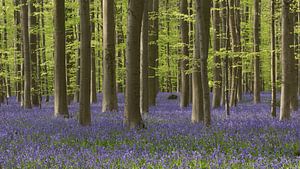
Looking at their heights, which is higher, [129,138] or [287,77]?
[287,77]

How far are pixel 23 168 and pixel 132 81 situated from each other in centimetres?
536

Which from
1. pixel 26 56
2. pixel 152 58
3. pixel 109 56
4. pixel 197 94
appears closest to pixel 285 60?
pixel 197 94

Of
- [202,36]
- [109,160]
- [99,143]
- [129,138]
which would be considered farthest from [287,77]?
[109,160]

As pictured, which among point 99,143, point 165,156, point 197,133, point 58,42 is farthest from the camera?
point 58,42

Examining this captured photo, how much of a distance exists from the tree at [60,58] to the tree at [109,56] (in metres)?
1.72

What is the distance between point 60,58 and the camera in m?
15.7

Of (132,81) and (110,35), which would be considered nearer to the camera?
(132,81)

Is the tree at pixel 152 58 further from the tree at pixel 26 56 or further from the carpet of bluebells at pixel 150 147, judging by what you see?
the carpet of bluebells at pixel 150 147

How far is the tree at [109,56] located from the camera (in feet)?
53.8

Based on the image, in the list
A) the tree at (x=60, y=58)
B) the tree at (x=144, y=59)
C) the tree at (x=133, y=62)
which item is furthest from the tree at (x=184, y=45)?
the tree at (x=133, y=62)

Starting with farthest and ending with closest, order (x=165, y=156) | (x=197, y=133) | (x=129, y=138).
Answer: (x=197, y=133), (x=129, y=138), (x=165, y=156)

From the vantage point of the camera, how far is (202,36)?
11.5 meters

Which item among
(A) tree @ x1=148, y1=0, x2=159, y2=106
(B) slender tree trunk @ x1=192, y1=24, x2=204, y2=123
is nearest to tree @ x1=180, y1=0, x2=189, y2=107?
(A) tree @ x1=148, y1=0, x2=159, y2=106

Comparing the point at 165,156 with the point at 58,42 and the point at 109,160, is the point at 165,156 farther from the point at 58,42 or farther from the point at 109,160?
the point at 58,42
